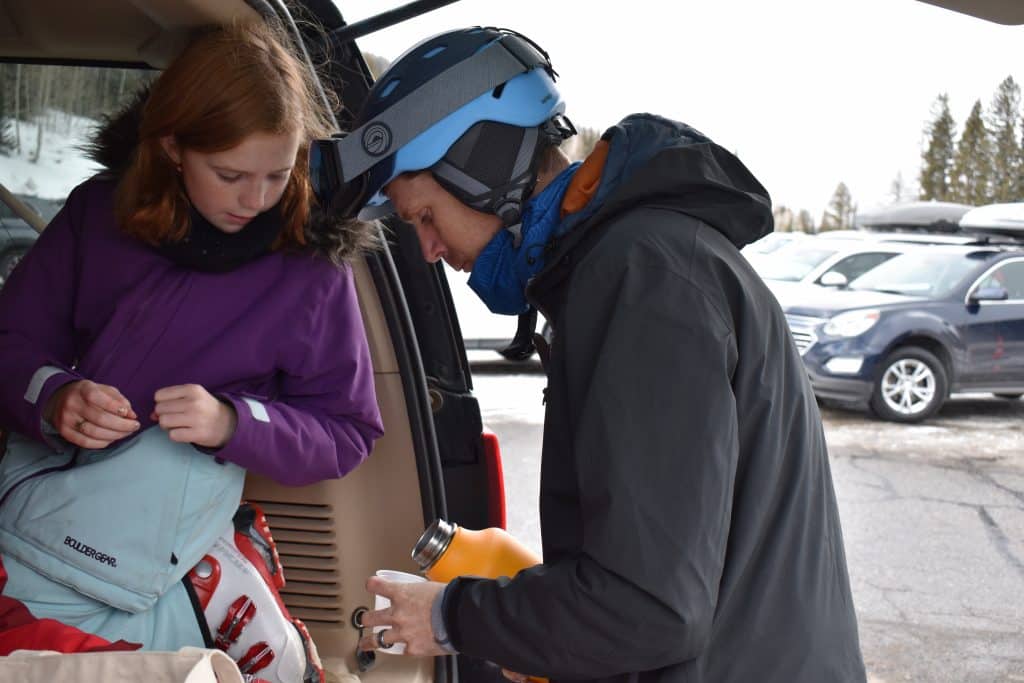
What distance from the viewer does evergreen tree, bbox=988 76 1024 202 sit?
1983 cm

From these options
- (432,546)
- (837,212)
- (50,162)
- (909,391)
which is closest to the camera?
(432,546)

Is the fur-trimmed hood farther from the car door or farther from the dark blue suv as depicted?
the car door

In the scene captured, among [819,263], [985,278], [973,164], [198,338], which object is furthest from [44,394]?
[973,164]

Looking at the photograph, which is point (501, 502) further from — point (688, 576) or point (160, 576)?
point (688, 576)

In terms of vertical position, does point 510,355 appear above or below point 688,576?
above

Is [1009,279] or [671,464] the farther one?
[1009,279]

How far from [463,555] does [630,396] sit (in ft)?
2.00

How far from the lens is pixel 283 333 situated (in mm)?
2152

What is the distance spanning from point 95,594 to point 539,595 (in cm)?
97

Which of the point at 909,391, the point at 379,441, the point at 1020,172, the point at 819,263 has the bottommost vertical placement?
Result: the point at 909,391

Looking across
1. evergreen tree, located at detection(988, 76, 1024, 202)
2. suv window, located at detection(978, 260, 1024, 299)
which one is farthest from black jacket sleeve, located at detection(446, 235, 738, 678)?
evergreen tree, located at detection(988, 76, 1024, 202)

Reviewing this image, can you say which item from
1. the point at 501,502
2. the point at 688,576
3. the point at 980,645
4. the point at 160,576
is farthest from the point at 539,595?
the point at 980,645

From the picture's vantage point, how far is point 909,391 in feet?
35.6

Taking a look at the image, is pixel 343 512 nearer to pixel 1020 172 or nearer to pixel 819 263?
pixel 819 263
